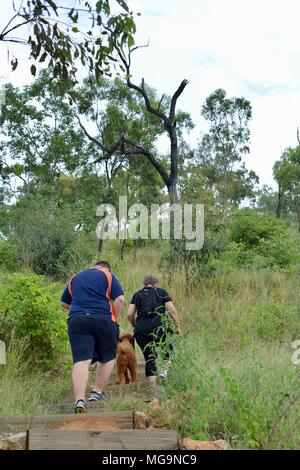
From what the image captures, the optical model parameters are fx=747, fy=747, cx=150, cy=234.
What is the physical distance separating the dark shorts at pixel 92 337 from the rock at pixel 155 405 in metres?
1.07

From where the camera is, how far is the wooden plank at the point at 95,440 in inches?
202

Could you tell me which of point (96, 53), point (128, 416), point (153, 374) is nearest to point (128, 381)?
point (153, 374)

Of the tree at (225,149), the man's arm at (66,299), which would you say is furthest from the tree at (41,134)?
the man's arm at (66,299)

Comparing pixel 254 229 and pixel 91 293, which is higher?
pixel 254 229

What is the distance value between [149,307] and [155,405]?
9.91ft

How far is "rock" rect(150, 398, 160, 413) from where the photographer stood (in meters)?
6.17

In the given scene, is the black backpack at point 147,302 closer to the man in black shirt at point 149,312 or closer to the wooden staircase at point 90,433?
the man in black shirt at point 149,312

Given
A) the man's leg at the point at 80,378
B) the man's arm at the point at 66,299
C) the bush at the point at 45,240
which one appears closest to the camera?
the man's leg at the point at 80,378

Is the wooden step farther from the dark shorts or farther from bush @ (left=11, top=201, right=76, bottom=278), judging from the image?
bush @ (left=11, top=201, right=76, bottom=278)

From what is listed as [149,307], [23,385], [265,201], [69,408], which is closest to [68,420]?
[69,408]

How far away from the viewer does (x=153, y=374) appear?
894 cm

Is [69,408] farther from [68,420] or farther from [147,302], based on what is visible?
[147,302]

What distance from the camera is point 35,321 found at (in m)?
10.2
